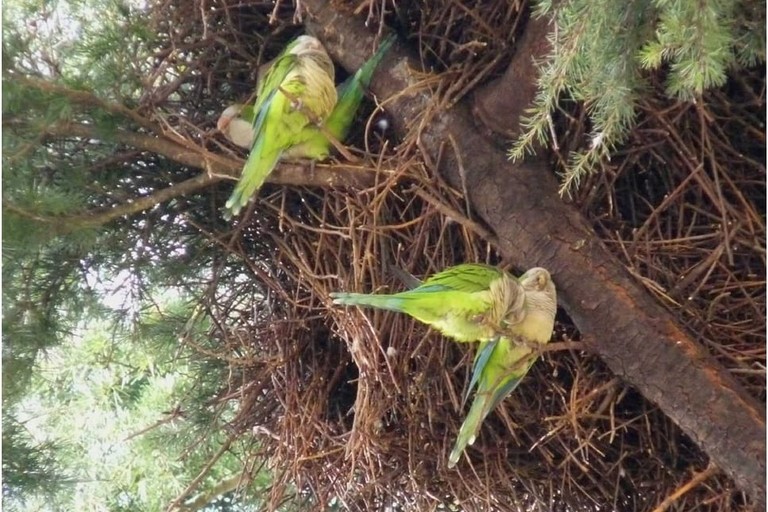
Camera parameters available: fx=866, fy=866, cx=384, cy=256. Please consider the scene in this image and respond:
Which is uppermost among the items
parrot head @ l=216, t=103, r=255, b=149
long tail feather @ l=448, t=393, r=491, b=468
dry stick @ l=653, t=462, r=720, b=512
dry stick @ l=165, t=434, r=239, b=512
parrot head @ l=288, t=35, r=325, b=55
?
parrot head @ l=288, t=35, r=325, b=55

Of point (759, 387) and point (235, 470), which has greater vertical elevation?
point (759, 387)

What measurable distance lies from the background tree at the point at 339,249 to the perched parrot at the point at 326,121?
0.04 meters

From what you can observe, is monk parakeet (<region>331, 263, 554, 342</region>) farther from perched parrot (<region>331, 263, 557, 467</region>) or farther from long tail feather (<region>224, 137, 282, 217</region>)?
long tail feather (<region>224, 137, 282, 217</region>)

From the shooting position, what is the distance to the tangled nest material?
141 cm

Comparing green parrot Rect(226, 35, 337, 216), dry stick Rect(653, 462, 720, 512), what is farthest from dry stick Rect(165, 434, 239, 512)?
dry stick Rect(653, 462, 720, 512)

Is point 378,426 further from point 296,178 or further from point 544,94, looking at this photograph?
point 544,94

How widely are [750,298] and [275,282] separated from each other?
2.84 feet

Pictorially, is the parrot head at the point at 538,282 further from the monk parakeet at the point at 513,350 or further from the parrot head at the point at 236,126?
the parrot head at the point at 236,126

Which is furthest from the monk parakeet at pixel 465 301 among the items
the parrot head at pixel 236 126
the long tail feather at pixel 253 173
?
the parrot head at pixel 236 126

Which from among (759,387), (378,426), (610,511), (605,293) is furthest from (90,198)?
(759,387)

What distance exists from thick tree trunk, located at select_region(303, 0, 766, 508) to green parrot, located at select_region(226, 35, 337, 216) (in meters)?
0.08

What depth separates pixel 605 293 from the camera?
4.26 feet

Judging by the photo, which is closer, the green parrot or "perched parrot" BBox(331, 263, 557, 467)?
"perched parrot" BBox(331, 263, 557, 467)

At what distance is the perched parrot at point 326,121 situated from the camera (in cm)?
155
